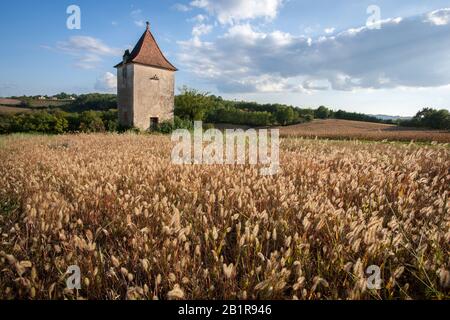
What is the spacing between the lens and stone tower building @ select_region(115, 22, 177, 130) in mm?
34156

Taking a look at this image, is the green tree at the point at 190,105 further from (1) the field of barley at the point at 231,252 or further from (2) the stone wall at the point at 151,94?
(1) the field of barley at the point at 231,252

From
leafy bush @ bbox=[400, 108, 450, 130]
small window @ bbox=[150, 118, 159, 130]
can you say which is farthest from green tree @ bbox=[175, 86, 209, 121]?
leafy bush @ bbox=[400, 108, 450, 130]

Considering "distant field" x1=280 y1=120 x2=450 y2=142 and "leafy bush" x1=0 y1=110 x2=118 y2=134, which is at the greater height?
"leafy bush" x1=0 y1=110 x2=118 y2=134

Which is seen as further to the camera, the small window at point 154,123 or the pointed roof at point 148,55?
the small window at point 154,123

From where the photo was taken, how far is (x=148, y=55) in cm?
3591

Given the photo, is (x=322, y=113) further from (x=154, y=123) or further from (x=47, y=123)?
(x=47, y=123)

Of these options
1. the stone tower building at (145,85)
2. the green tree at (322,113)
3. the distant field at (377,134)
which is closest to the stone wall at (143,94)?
the stone tower building at (145,85)

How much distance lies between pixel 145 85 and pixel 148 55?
4.28 meters

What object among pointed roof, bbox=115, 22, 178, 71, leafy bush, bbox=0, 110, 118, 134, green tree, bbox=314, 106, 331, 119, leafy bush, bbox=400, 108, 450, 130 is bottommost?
leafy bush, bbox=0, 110, 118, 134

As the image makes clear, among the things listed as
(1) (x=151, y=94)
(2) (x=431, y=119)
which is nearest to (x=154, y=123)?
(1) (x=151, y=94)

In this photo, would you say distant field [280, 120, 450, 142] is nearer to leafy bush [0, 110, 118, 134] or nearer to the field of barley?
the field of barley

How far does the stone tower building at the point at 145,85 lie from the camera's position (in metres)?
34.2

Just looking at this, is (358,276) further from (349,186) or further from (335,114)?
(335,114)
